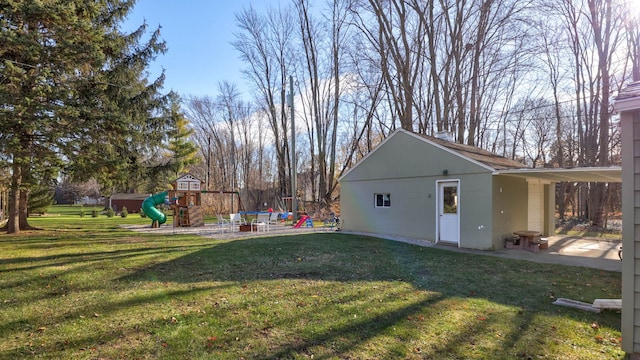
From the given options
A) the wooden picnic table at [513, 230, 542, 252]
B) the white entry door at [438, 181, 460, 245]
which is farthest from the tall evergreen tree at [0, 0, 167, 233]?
the wooden picnic table at [513, 230, 542, 252]

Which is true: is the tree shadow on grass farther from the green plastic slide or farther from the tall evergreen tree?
the green plastic slide

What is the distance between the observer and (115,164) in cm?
1135

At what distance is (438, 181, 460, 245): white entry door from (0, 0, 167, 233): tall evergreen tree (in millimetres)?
10493

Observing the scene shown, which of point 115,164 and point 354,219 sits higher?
point 115,164

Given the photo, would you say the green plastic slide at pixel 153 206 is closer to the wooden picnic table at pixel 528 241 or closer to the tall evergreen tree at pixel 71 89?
the tall evergreen tree at pixel 71 89

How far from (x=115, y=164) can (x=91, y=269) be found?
19.4ft

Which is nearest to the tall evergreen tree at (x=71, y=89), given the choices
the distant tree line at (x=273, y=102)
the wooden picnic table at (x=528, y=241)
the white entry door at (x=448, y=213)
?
the distant tree line at (x=273, y=102)

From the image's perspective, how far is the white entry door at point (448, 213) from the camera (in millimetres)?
10211

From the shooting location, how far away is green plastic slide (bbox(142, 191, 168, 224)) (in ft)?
54.4

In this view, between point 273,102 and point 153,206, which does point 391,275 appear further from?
point 273,102

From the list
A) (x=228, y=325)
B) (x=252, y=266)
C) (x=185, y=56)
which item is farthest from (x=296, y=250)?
(x=185, y=56)

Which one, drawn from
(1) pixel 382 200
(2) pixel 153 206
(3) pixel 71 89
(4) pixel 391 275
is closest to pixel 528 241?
(1) pixel 382 200

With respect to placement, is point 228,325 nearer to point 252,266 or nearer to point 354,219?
point 252,266

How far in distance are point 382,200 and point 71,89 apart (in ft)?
35.3
